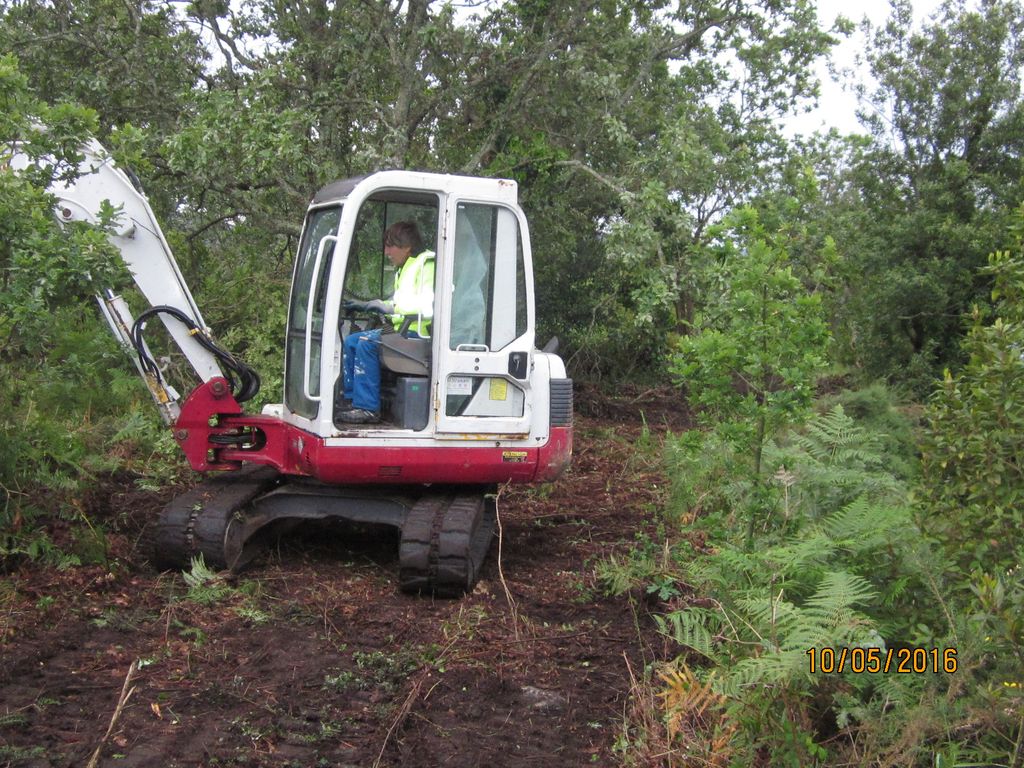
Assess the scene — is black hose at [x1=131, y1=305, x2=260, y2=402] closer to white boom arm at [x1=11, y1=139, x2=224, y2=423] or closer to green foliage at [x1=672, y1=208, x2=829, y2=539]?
white boom arm at [x1=11, y1=139, x2=224, y2=423]

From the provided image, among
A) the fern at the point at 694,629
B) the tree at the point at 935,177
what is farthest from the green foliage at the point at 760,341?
the tree at the point at 935,177

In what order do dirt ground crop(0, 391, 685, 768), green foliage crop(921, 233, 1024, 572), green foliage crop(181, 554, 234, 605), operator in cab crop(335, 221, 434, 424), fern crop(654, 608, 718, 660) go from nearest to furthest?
green foliage crop(921, 233, 1024, 572) → dirt ground crop(0, 391, 685, 768) → fern crop(654, 608, 718, 660) → green foliage crop(181, 554, 234, 605) → operator in cab crop(335, 221, 434, 424)

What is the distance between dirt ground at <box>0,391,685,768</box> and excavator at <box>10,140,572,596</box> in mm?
391

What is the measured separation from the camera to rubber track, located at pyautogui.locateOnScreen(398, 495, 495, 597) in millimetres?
6566

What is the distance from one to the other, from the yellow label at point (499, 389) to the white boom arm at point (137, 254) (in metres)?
1.88

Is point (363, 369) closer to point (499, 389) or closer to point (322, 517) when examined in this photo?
point (499, 389)

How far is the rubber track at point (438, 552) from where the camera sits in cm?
657

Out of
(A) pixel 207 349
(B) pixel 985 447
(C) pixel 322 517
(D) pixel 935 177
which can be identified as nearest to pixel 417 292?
(A) pixel 207 349

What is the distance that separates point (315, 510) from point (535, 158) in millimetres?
6062

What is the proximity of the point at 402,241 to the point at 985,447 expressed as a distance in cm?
397

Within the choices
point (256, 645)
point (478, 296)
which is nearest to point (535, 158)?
point (478, 296)

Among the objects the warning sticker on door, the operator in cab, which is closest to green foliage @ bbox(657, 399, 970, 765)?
the warning sticker on door

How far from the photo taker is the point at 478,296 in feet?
22.8
